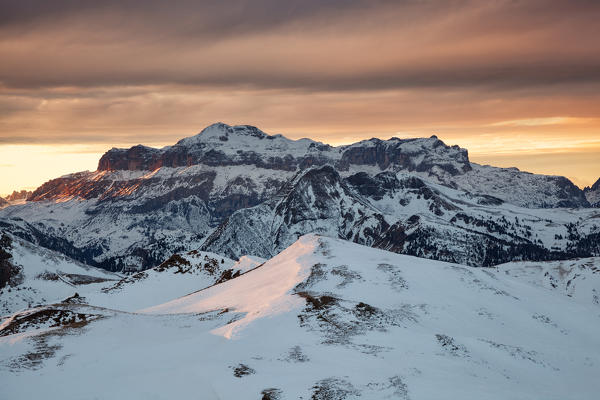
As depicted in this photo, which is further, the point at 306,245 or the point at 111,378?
the point at 306,245

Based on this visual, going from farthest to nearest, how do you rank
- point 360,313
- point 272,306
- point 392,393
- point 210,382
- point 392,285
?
1. point 392,285
2. point 272,306
3. point 360,313
4. point 210,382
5. point 392,393

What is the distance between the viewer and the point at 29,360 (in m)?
54.7

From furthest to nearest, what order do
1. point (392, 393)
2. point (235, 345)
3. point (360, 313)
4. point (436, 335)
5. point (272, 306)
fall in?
point (272, 306)
point (360, 313)
point (436, 335)
point (235, 345)
point (392, 393)

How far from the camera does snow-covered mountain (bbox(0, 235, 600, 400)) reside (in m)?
46.9

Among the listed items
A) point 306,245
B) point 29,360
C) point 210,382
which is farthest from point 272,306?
point 306,245

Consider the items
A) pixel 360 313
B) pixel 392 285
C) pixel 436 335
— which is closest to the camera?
pixel 436 335

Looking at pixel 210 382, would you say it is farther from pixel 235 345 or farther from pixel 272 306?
pixel 272 306

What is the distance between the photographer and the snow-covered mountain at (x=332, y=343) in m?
46.9

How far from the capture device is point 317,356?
53281mm

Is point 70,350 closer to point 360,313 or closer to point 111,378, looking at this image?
point 111,378

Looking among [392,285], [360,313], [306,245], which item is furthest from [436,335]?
[306,245]

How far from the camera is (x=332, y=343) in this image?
2272 inches

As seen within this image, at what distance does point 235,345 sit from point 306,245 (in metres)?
66.1

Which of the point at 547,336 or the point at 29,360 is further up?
the point at 29,360
